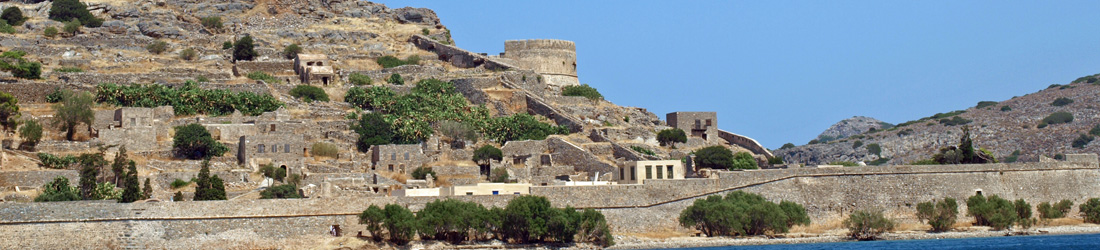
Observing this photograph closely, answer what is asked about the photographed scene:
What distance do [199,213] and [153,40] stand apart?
30443 mm

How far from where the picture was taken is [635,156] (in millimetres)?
55625

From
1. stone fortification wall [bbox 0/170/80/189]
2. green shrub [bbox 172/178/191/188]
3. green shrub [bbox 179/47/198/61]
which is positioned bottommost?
green shrub [bbox 172/178/191/188]

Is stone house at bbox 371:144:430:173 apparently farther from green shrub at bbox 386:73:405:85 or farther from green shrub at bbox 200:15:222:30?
green shrub at bbox 200:15:222:30

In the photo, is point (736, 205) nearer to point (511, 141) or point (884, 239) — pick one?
point (884, 239)

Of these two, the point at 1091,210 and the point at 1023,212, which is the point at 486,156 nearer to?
the point at 1023,212

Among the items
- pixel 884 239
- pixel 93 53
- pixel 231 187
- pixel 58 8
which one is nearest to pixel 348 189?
pixel 231 187

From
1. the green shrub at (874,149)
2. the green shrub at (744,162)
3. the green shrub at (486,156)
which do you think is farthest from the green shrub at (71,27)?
the green shrub at (874,149)

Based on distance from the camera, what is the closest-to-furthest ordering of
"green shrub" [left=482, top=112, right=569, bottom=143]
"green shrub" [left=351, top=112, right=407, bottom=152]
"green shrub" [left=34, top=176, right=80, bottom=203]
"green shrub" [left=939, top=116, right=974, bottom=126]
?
1. "green shrub" [left=34, top=176, right=80, bottom=203]
2. "green shrub" [left=351, top=112, right=407, bottom=152]
3. "green shrub" [left=482, top=112, right=569, bottom=143]
4. "green shrub" [left=939, top=116, right=974, bottom=126]

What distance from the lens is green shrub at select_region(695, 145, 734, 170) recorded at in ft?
183

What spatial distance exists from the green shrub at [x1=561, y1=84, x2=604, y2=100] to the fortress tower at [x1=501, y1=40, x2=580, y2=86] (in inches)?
120

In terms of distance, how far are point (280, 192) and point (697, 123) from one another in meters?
22.2

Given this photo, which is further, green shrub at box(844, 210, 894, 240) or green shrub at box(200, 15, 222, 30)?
green shrub at box(200, 15, 222, 30)

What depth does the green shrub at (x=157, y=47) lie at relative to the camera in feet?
232

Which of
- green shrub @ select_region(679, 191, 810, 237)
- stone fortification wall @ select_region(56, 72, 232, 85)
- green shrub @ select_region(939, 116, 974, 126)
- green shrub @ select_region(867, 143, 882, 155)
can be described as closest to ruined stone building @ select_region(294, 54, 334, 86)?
stone fortification wall @ select_region(56, 72, 232, 85)
